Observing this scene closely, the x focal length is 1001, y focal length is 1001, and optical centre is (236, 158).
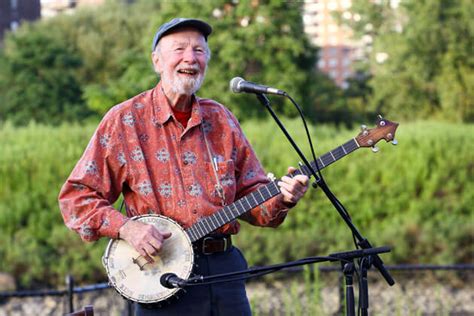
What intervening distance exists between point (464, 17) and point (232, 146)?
17.9 m

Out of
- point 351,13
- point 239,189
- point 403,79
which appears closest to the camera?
point 239,189

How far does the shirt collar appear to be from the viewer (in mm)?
4145

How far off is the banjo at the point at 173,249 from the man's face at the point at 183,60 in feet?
1.71

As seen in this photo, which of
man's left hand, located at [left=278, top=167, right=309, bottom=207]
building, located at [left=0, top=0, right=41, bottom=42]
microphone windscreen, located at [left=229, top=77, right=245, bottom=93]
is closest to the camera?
microphone windscreen, located at [left=229, top=77, right=245, bottom=93]

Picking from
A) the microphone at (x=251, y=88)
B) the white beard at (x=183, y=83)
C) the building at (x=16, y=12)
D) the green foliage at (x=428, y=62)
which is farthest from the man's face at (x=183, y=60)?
the building at (x=16, y=12)

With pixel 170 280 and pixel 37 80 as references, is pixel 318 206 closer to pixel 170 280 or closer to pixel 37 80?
pixel 170 280

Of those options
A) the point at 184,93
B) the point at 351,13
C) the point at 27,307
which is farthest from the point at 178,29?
the point at 351,13

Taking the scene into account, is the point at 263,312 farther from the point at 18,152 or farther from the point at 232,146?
the point at 232,146

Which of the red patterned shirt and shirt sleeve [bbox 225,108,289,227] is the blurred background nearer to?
shirt sleeve [bbox 225,108,289,227]

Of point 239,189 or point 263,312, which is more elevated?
point 239,189

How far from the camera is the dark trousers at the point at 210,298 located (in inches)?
156

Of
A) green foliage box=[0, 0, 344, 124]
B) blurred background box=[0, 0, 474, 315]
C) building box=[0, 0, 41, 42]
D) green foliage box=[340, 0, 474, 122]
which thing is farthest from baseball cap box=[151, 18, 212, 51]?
building box=[0, 0, 41, 42]

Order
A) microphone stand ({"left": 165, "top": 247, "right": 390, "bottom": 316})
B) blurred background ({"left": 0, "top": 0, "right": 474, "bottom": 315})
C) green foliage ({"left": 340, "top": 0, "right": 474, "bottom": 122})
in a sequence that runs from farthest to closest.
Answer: green foliage ({"left": 340, "top": 0, "right": 474, "bottom": 122}) → blurred background ({"left": 0, "top": 0, "right": 474, "bottom": 315}) → microphone stand ({"left": 165, "top": 247, "right": 390, "bottom": 316})

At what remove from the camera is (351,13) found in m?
26.6
